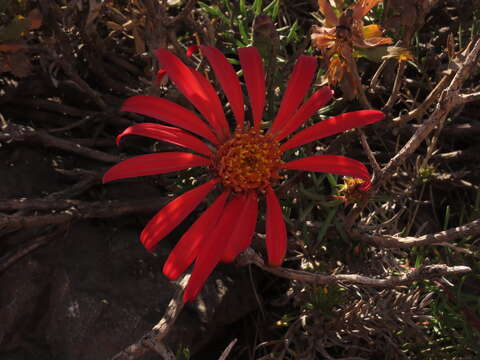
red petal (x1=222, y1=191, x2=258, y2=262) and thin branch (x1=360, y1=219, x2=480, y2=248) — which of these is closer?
red petal (x1=222, y1=191, x2=258, y2=262)

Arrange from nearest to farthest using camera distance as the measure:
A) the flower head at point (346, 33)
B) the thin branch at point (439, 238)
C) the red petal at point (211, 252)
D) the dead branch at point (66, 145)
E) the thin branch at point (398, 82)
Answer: the red petal at point (211, 252), the flower head at point (346, 33), the thin branch at point (439, 238), the thin branch at point (398, 82), the dead branch at point (66, 145)

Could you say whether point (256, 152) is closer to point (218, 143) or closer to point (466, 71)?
point (218, 143)

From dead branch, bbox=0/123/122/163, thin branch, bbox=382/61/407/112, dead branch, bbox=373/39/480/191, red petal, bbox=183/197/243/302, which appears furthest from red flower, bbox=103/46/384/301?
dead branch, bbox=0/123/122/163

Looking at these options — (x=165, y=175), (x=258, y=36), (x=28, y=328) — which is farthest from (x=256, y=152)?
(x=28, y=328)

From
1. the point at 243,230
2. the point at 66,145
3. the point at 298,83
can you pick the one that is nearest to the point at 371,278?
the point at 243,230

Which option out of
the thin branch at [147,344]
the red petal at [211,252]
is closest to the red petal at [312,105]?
the red petal at [211,252]

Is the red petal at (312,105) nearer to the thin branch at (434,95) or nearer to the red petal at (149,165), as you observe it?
the red petal at (149,165)

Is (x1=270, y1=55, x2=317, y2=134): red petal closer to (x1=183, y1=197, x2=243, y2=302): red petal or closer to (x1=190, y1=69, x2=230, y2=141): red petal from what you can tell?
(x1=190, y1=69, x2=230, y2=141): red petal
